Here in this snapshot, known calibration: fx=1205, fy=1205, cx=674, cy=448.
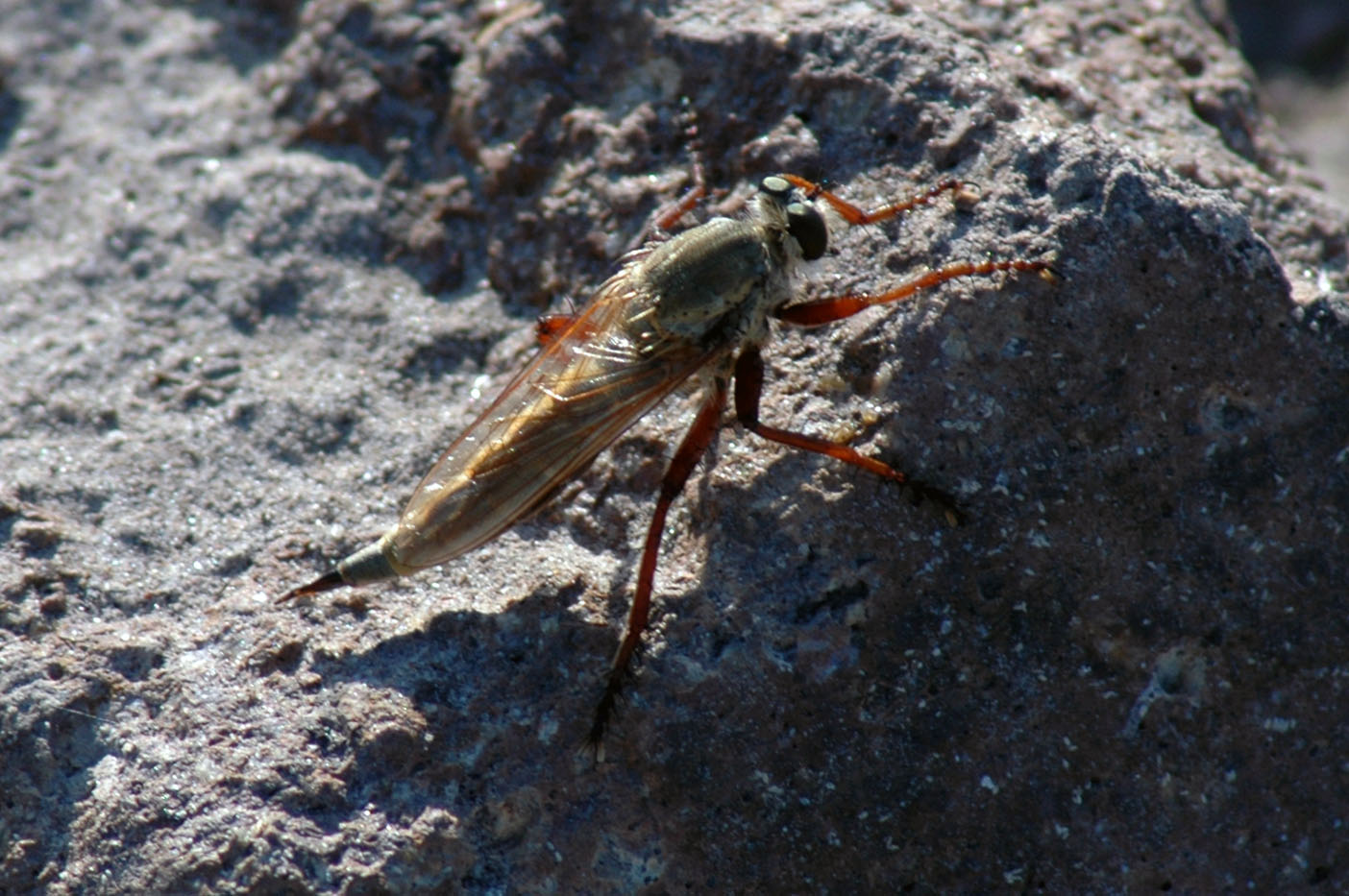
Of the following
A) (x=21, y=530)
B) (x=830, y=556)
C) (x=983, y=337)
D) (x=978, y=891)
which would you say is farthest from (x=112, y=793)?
(x=983, y=337)

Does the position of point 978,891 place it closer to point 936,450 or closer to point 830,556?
point 830,556

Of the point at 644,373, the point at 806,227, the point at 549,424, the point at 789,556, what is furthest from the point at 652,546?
the point at 806,227

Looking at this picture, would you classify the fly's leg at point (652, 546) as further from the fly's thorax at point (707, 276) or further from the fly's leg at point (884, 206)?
the fly's leg at point (884, 206)

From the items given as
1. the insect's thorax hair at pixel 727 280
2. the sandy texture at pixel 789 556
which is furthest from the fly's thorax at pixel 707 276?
the sandy texture at pixel 789 556

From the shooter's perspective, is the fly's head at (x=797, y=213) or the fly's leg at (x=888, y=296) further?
the fly's head at (x=797, y=213)

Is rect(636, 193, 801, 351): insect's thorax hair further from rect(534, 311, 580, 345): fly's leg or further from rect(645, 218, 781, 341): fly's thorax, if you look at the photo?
rect(534, 311, 580, 345): fly's leg

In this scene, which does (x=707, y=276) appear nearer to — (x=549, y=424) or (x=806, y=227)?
(x=806, y=227)

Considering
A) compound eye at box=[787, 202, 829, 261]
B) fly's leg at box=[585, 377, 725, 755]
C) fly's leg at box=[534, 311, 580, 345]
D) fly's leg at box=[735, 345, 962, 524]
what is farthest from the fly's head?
fly's leg at box=[534, 311, 580, 345]
